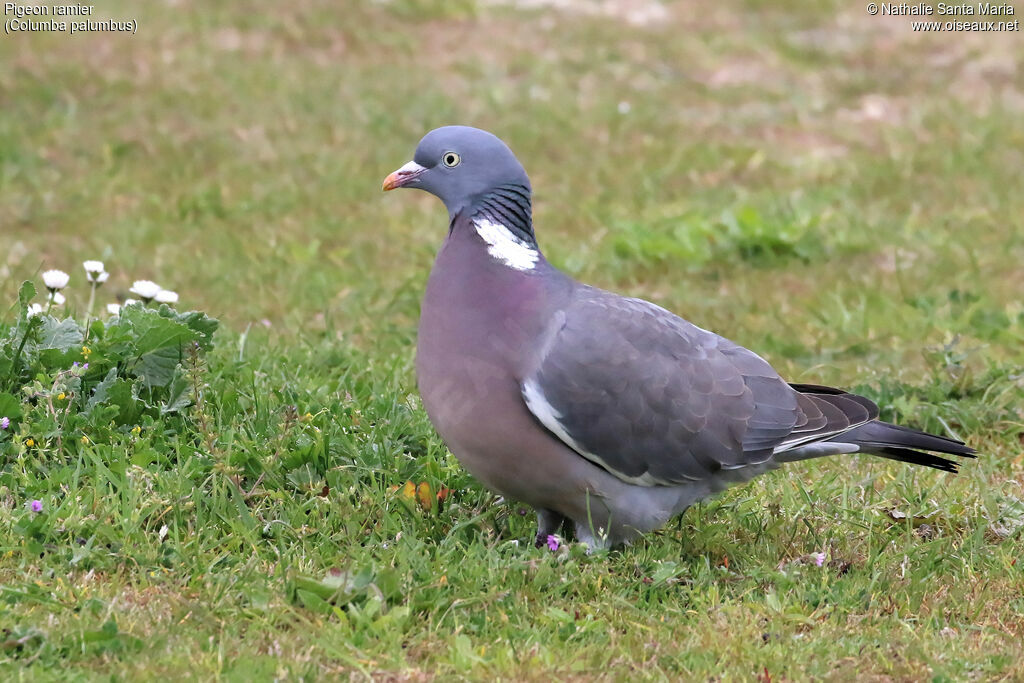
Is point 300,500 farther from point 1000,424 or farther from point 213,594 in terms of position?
point 1000,424

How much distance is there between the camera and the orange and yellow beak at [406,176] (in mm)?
3930

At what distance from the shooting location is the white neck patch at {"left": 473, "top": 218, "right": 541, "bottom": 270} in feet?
12.4

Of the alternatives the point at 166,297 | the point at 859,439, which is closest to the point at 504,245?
the point at 859,439

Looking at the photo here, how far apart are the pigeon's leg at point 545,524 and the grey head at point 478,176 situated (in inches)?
31.5

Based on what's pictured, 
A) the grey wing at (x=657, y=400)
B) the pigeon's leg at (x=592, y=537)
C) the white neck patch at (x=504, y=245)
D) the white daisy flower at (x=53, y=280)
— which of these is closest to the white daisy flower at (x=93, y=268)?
the white daisy flower at (x=53, y=280)

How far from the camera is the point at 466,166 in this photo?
3826mm

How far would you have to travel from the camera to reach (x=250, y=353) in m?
5.05

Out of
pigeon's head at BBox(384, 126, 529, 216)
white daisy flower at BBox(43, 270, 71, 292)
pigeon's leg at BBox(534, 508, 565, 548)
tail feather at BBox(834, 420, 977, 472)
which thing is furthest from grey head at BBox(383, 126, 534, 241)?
white daisy flower at BBox(43, 270, 71, 292)

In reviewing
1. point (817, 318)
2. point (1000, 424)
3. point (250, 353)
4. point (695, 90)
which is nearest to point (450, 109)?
point (695, 90)

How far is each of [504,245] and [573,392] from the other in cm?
48

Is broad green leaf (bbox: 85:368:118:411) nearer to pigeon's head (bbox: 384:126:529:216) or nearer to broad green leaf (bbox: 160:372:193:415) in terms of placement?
broad green leaf (bbox: 160:372:193:415)

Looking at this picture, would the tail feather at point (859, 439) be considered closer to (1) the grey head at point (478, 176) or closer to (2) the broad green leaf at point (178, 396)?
(1) the grey head at point (478, 176)

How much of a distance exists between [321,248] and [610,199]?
1.80 metres

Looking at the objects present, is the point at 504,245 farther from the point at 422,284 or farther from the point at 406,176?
the point at 422,284
